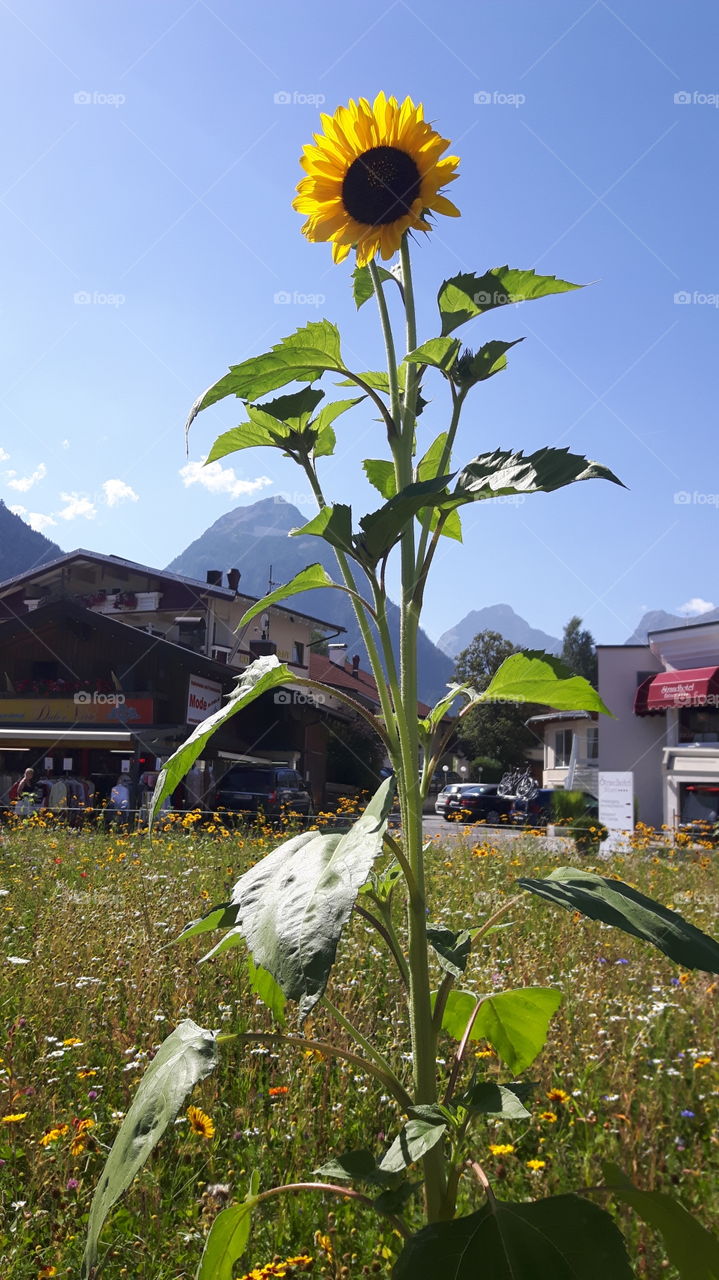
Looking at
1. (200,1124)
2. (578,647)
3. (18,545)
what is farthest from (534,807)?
(18,545)

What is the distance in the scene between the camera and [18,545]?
14212 centimetres

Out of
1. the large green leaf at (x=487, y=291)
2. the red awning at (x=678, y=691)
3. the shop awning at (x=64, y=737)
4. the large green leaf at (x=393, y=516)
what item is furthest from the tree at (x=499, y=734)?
the large green leaf at (x=393, y=516)

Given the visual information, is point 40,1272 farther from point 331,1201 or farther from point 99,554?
point 99,554

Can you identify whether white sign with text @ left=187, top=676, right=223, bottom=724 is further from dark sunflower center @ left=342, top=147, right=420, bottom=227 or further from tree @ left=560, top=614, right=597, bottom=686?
tree @ left=560, top=614, right=597, bottom=686

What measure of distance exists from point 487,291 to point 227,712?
0.81 m

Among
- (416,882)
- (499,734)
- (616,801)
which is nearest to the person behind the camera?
(416,882)

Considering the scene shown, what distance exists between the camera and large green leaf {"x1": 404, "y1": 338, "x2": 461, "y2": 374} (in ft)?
4.28

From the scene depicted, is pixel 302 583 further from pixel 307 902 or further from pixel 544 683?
pixel 307 902

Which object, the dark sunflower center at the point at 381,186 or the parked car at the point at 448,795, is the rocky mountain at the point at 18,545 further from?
the dark sunflower center at the point at 381,186

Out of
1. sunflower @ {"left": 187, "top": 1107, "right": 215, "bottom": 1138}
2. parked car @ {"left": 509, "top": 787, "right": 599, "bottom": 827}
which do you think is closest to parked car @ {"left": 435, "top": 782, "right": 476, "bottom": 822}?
parked car @ {"left": 509, "top": 787, "right": 599, "bottom": 827}

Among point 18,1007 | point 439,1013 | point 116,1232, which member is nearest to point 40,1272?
point 116,1232

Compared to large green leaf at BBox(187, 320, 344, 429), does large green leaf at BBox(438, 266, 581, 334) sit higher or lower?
higher

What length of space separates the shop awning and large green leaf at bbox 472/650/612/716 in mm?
25208

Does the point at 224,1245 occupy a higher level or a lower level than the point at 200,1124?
higher
